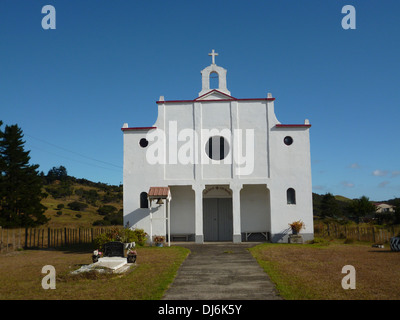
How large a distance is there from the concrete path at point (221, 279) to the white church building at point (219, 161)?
17.2 ft

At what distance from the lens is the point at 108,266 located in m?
11.9

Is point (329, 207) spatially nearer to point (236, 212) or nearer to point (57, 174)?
point (236, 212)

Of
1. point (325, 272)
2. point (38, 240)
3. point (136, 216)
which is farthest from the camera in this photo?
point (38, 240)

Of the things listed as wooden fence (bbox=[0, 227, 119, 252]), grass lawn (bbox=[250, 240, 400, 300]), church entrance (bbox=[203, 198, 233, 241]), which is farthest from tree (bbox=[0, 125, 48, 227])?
grass lawn (bbox=[250, 240, 400, 300])

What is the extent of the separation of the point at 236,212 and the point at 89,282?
38.1 feet

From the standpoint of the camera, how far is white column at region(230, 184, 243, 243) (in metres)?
20.5

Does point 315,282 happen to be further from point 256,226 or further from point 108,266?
point 256,226

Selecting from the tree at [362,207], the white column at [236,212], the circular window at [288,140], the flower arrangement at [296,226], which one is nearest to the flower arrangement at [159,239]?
the white column at [236,212]

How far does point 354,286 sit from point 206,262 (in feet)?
20.0

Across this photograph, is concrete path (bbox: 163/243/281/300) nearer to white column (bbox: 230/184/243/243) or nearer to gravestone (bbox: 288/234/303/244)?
white column (bbox: 230/184/243/243)

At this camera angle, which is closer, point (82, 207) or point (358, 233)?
point (358, 233)

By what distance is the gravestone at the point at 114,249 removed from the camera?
551 inches

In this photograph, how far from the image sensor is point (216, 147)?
21312 mm

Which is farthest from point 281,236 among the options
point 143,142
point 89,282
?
point 89,282
